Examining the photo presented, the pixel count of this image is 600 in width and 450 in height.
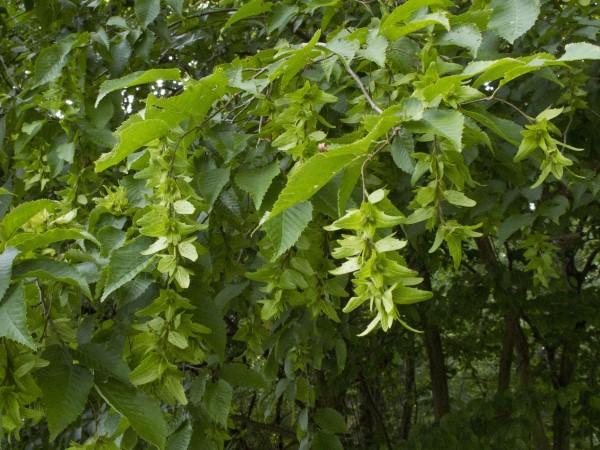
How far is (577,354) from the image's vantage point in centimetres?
406

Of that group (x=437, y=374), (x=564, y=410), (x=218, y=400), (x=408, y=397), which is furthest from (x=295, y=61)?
(x=408, y=397)

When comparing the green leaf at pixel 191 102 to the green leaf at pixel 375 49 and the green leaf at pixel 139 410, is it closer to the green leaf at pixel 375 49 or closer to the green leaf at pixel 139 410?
the green leaf at pixel 375 49

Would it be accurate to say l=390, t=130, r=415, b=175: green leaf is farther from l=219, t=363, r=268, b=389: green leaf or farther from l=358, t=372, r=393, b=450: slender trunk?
l=358, t=372, r=393, b=450: slender trunk

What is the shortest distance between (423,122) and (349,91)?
0.76 metres

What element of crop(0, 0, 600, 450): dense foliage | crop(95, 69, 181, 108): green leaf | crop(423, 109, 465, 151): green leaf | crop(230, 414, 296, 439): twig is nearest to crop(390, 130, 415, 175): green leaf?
crop(0, 0, 600, 450): dense foliage

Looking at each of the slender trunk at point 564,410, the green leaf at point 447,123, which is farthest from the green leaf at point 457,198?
the slender trunk at point 564,410

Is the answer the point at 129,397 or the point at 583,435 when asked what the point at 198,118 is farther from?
the point at 583,435

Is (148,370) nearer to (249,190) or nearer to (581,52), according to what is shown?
(249,190)

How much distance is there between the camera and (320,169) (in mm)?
943

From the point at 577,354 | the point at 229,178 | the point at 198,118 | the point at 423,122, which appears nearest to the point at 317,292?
the point at 229,178

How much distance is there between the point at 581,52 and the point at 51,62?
58.4 inches

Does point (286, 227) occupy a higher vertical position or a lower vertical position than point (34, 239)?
lower

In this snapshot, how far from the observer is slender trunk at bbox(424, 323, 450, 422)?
418 cm

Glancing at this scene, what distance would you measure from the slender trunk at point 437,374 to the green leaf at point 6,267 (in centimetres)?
337
